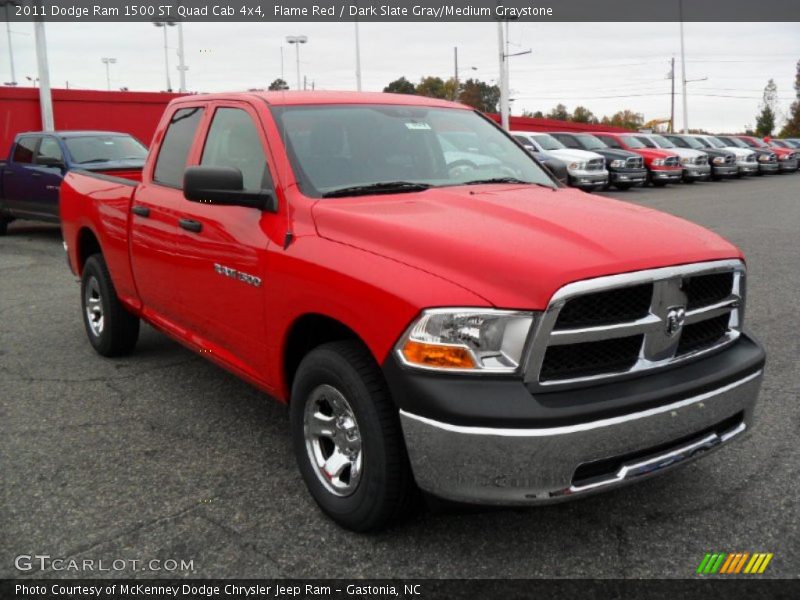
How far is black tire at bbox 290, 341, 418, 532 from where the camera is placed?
2984 mm

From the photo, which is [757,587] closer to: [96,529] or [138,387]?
[96,529]

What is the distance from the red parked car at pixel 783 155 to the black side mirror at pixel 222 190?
33902 millimetres

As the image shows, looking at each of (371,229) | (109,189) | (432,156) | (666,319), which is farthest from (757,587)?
(109,189)

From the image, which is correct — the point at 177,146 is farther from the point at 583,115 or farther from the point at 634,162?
the point at 583,115

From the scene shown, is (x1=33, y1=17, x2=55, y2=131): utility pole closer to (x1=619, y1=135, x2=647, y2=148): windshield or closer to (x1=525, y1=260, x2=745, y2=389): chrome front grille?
(x1=619, y1=135, x2=647, y2=148): windshield

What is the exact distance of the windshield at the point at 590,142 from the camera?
965 inches

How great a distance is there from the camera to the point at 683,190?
24.0m

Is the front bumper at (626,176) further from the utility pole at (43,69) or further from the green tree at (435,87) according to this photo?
the green tree at (435,87)

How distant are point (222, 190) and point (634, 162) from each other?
21.9 metres

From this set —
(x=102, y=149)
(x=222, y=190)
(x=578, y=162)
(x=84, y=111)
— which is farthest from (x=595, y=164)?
(x=222, y=190)

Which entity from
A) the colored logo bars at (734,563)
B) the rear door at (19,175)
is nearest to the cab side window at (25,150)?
the rear door at (19,175)

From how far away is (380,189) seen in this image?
3.84 meters
